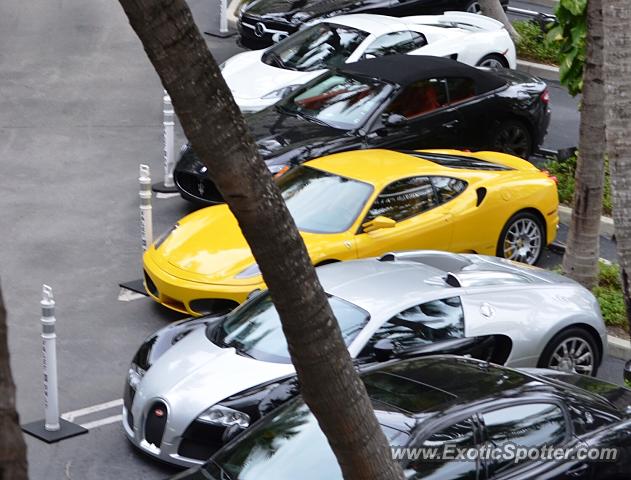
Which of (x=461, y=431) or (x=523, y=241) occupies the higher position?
(x=461, y=431)

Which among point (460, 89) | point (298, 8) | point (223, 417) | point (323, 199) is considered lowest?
point (223, 417)

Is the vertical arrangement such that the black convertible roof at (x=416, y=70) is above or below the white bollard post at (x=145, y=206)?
above

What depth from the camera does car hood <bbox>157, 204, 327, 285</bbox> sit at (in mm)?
10648

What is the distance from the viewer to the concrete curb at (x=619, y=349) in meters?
A: 11.1

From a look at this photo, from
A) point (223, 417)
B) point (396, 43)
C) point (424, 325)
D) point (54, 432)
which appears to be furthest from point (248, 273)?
point (396, 43)

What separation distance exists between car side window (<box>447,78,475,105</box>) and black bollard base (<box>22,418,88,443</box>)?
701 cm

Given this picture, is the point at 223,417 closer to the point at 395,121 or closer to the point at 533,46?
the point at 395,121

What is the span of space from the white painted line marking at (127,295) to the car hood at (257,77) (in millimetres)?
4675

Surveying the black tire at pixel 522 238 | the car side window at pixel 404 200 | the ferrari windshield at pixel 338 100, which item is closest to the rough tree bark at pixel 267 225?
the car side window at pixel 404 200

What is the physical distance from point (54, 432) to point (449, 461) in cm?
378

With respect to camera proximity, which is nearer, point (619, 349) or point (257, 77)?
point (619, 349)

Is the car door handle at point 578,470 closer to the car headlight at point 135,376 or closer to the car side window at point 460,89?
the car headlight at point 135,376

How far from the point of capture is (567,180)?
14.8 metres

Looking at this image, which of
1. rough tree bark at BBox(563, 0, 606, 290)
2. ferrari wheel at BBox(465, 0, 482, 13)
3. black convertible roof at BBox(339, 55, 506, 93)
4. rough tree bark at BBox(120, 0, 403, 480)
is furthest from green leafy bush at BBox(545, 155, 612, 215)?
rough tree bark at BBox(120, 0, 403, 480)
